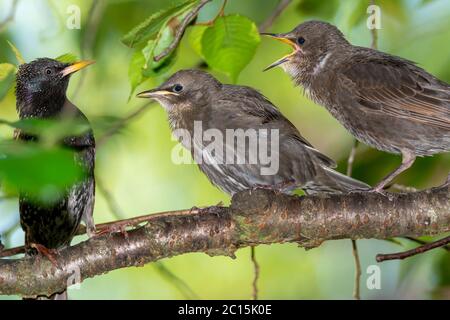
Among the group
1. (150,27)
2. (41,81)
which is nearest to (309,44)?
(150,27)

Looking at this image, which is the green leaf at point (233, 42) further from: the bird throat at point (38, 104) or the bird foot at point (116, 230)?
the bird throat at point (38, 104)

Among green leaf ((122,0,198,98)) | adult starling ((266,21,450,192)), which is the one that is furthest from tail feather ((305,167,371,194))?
green leaf ((122,0,198,98))

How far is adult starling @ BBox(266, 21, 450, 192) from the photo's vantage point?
507 centimetres

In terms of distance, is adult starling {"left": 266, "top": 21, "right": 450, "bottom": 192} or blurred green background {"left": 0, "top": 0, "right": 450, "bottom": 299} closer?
adult starling {"left": 266, "top": 21, "right": 450, "bottom": 192}

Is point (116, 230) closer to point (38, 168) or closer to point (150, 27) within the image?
point (150, 27)

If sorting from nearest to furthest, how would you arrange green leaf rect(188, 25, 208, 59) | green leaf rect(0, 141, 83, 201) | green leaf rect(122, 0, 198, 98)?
green leaf rect(0, 141, 83, 201) → green leaf rect(122, 0, 198, 98) → green leaf rect(188, 25, 208, 59)

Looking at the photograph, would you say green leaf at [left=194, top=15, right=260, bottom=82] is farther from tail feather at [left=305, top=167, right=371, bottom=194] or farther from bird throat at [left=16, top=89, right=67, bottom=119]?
bird throat at [left=16, top=89, right=67, bottom=119]

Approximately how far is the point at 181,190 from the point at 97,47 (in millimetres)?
1942

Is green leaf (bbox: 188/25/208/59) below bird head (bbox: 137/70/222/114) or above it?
above

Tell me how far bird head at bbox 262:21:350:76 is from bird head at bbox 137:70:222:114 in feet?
2.25

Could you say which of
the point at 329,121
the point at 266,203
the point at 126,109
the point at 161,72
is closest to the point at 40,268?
the point at 266,203

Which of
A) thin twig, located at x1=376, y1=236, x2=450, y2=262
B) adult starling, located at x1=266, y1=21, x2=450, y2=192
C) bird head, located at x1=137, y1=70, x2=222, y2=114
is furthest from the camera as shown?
bird head, located at x1=137, y1=70, x2=222, y2=114

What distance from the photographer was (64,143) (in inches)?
196

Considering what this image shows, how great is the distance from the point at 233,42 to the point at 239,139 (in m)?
0.73
